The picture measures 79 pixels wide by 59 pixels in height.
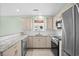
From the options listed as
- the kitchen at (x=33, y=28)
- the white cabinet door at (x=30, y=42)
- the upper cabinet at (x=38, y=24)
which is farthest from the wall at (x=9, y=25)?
the white cabinet door at (x=30, y=42)

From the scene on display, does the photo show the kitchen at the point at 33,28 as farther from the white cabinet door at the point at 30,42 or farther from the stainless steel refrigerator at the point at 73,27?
the stainless steel refrigerator at the point at 73,27

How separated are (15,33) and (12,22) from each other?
15 centimetres

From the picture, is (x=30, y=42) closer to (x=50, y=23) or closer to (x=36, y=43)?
(x=36, y=43)

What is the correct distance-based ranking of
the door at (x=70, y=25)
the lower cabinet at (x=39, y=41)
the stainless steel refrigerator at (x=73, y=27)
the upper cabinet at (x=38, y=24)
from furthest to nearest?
1. the lower cabinet at (x=39, y=41)
2. the upper cabinet at (x=38, y=24)
3. the door at (x=70, y=25)
4. the stainless steel refrigerator at (x=73, y=27)

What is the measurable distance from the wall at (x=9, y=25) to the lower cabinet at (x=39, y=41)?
285 millimetres

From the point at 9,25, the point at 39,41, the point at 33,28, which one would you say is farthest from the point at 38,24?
the point at 9,25

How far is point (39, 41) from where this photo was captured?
5.47ft

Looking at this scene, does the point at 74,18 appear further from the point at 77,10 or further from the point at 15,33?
the point at 15,33

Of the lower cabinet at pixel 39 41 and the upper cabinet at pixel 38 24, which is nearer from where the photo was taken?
the upper cabinet at pixel 38 24

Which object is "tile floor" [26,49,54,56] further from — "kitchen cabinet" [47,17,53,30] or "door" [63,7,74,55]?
"kitchen cabinet" [47,17,53,30]

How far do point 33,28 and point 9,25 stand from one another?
334 mm

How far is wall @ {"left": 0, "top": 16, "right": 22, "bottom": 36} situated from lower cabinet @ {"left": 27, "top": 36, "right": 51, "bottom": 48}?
28 cm

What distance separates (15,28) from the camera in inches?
58.5

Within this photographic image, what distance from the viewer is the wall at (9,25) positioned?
1413 mm
